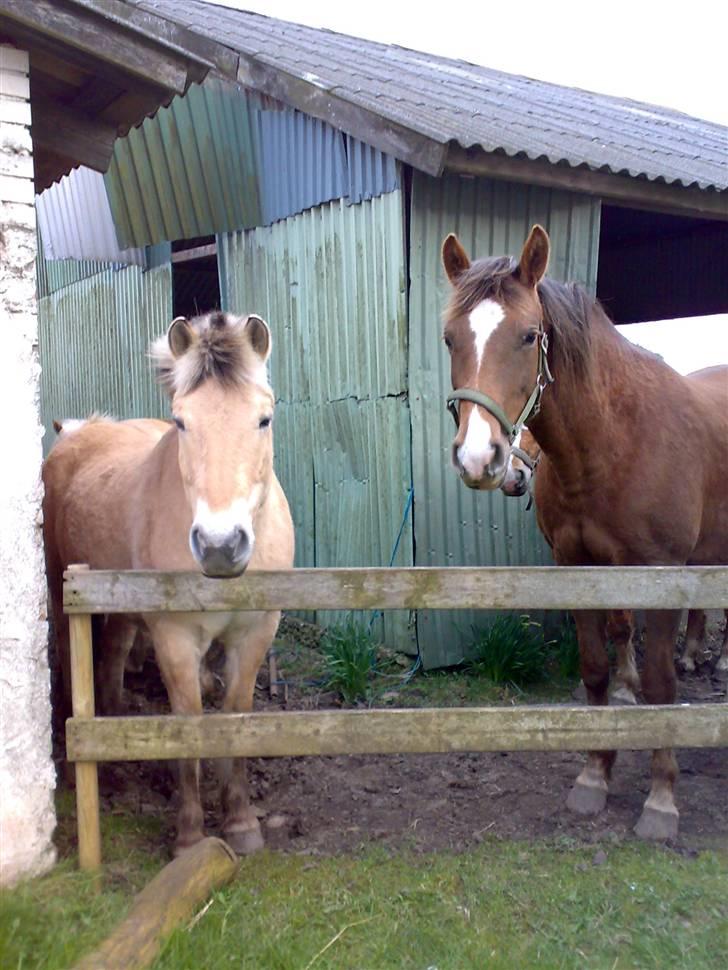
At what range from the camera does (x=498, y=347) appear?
12.4ft

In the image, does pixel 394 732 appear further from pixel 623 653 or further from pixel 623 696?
pixel 623 653

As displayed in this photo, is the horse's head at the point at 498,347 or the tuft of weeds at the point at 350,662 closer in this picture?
the horse's head at the point at 498,347

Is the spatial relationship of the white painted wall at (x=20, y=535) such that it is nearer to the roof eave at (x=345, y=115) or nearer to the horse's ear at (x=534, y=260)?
the horse's ear at (x=534, y=260)

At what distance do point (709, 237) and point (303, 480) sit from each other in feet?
20.3

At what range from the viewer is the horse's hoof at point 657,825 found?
384 cm

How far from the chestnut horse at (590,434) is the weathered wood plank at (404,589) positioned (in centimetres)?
43

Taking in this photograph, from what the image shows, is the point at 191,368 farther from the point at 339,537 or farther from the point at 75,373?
the point at 75,373

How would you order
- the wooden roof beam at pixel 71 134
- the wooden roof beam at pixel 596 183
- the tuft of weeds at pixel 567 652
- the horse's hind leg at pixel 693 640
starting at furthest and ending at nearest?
the horse's hind leg at pixel 693 640, the tuft of weeds at pixel 567 652, the wooden roof beam at pixel 596 183, the wooden roof beam at pixel 71 134

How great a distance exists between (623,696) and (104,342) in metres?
6.60

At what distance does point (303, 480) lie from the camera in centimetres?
736

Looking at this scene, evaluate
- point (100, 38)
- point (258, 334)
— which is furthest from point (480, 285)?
point (100, 38)

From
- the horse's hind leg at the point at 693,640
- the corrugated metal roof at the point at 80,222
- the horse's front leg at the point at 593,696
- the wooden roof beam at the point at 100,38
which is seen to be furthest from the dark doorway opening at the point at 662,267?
the wooden roof beam at the point at 100,38

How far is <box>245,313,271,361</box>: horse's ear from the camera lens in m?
3.50

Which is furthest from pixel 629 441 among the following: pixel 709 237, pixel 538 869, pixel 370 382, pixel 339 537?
pixel 709 237
